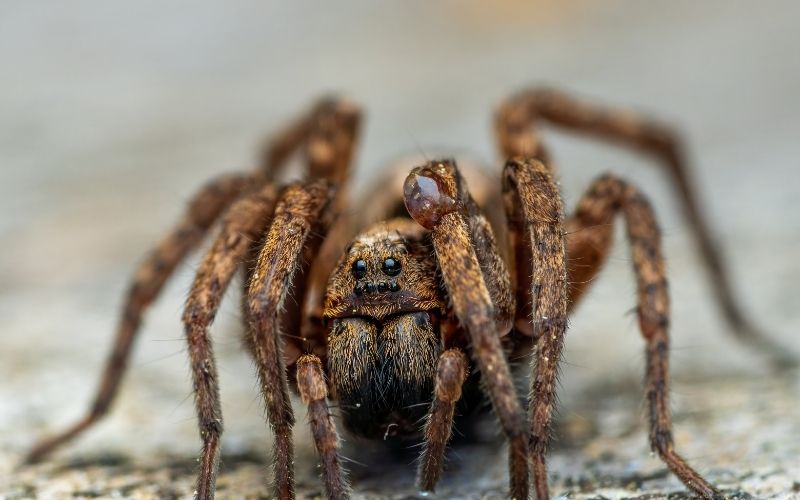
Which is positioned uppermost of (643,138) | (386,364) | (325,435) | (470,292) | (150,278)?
(643,138)

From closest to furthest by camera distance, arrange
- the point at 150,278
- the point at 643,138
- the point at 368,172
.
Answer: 1. the point at 150,278
2. the point at 643,138
3. the point at 368,172

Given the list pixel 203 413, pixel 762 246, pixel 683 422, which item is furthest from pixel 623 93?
pixel 203 413

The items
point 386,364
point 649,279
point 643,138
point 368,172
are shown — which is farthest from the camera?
point 368,172

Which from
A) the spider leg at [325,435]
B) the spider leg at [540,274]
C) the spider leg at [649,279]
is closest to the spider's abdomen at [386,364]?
the spider leg at [325,435]

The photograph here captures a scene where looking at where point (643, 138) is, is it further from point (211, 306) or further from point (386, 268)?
point (211, 306)

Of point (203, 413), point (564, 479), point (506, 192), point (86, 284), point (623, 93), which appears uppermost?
point (623, 93)

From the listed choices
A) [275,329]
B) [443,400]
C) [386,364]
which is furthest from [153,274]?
[443,400]

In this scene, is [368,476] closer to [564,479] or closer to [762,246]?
[564,479]
